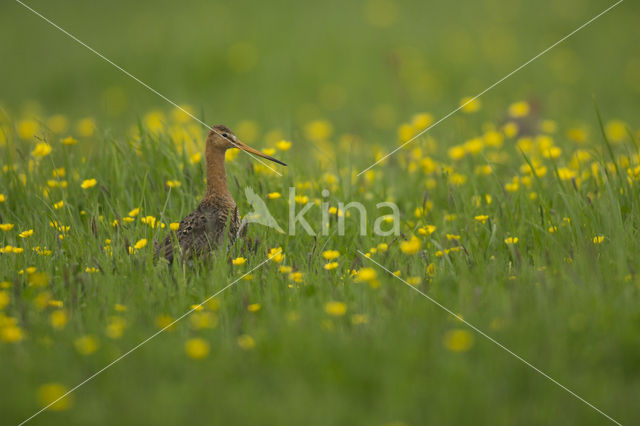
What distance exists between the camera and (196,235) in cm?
429

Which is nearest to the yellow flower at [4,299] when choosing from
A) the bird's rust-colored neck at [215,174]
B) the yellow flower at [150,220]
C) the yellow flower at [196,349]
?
the yellow flower at [150,220]

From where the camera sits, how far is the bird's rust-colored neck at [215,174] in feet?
15.1

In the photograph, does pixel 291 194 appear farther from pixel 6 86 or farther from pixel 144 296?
pixel 6 86

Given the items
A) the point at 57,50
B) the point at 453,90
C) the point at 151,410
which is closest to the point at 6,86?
the point at 57,50

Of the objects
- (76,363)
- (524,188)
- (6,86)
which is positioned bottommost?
(76,363)

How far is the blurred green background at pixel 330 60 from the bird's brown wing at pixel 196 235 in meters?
6.76

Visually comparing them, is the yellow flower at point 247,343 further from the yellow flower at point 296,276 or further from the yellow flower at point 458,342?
the yellow flower at point 458,342

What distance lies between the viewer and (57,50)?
1502cm

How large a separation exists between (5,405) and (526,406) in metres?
2.20

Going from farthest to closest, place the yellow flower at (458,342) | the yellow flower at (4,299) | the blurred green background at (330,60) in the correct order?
the blurred green background at (330,60)
the yellow flower at (4,299)
the yellow flower at (458,342)

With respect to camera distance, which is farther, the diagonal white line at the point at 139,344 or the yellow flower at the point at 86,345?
the yellow flower at the point at 86,345

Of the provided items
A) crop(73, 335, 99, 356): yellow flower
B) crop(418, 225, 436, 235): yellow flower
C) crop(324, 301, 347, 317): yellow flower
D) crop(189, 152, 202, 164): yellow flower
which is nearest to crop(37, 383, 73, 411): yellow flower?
crop(73, 335, 99, 356): yellow flower

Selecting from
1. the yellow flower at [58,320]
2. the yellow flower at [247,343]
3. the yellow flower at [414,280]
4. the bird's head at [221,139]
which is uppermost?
the bird's head at [221,139]

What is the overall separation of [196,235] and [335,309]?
143cm
